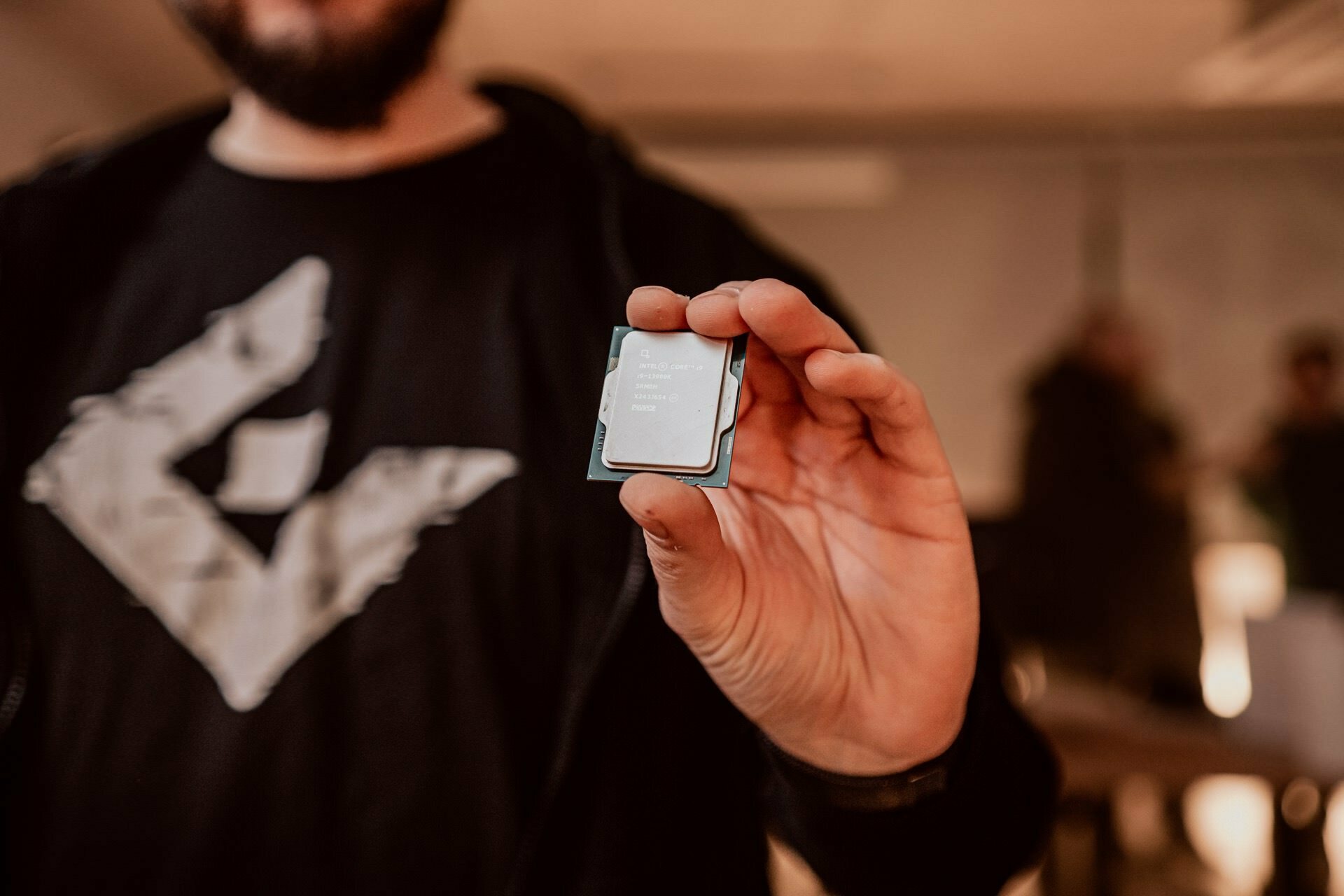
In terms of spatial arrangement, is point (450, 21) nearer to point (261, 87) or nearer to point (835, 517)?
point (261, 87)

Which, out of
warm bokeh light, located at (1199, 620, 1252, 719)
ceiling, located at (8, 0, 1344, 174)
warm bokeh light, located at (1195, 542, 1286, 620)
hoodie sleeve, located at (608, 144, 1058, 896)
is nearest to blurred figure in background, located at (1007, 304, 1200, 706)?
warm bokeh light, located at (1199, 620, 1252, 719)

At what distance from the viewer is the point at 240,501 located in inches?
34.0

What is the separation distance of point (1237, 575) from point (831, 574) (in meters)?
5.20

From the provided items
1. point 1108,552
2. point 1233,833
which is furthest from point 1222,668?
point 1233,833

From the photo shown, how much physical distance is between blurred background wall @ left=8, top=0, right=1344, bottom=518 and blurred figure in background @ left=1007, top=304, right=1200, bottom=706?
1.49ft

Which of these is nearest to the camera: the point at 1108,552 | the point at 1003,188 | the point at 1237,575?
the point at 1108,552

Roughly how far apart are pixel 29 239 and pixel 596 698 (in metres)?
0.81

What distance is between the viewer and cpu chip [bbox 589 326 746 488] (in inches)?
19.9

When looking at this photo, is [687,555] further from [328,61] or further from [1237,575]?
[1237,575]

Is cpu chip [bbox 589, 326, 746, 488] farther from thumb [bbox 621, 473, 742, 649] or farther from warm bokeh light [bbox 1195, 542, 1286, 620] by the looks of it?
warm bokeh light [bbox 1195, 542, 1286, 620]

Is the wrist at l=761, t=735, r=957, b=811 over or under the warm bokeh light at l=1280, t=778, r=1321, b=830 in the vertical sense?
over

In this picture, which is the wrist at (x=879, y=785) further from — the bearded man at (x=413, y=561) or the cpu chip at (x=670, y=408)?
the cpu chip at (x=670, y=408)

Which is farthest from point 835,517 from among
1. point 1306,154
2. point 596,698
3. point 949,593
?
point 1306,154

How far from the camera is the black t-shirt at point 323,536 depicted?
789mm
